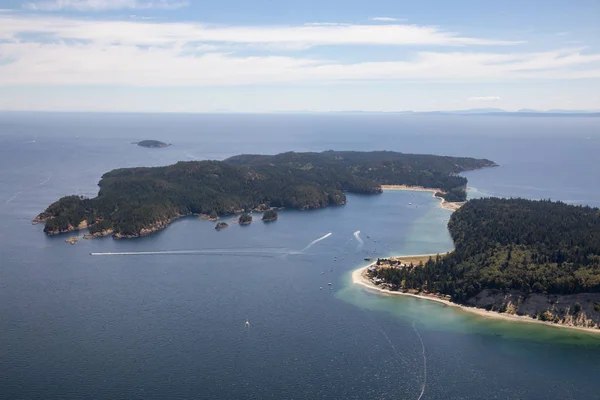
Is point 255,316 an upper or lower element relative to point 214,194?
lower

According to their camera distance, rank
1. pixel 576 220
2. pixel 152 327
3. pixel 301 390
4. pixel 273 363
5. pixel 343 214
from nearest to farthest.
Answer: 1. pixel 301 390
2. pixel 273 363
3. pixel 152 327
4. pixel 576 220
5. pixel 343 214

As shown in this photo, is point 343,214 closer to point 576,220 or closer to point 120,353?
point 576,220

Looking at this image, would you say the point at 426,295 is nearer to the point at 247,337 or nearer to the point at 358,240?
the point at 247,337

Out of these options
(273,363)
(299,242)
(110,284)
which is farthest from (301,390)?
(299,242)

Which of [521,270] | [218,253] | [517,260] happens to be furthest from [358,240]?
[521,270]

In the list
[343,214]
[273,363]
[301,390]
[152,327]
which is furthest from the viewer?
[343,214]

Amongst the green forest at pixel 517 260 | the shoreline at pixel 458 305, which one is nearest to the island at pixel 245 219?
the shoreline at pixel 458 305

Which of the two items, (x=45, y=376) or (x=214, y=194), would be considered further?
(x=214, y=194)

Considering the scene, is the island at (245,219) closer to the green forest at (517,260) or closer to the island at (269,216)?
the island at (269,216)
